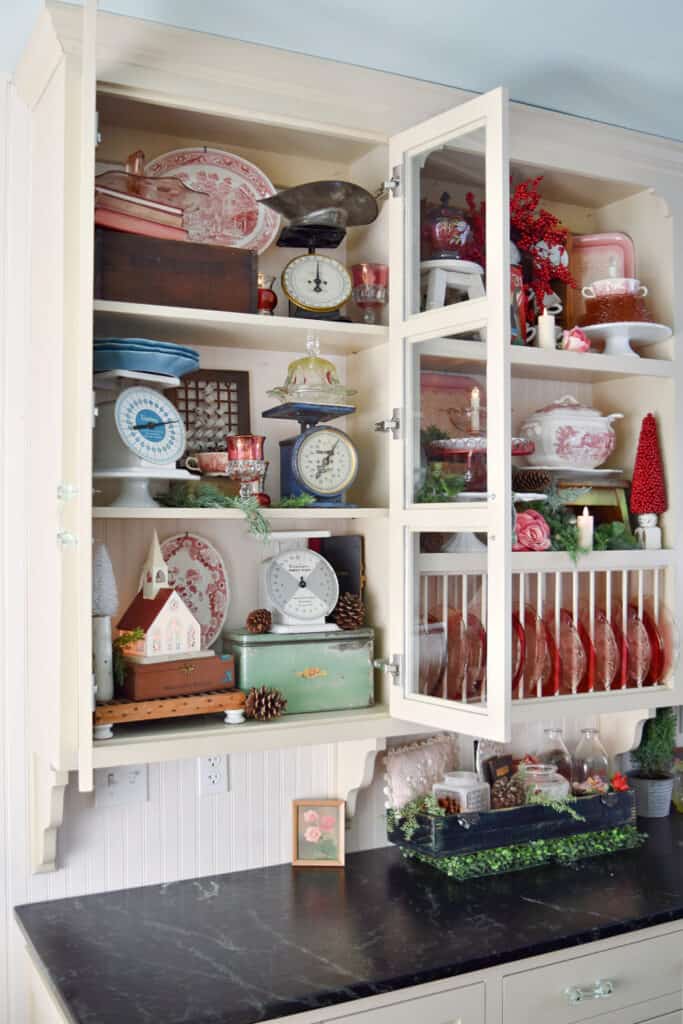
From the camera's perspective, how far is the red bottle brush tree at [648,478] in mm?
2346

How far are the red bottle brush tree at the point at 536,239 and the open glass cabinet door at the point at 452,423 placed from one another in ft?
0.98

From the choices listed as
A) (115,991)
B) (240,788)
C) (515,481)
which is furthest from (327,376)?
(115,991)

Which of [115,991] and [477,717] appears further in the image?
[477,717]

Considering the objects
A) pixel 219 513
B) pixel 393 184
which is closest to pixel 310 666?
pixel 219 513

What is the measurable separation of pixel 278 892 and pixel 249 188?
4.77ft

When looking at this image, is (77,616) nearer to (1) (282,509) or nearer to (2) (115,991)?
(1) (282,509)

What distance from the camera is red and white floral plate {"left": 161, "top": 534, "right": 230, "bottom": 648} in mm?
2111

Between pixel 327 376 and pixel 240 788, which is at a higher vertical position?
pixel 327 376

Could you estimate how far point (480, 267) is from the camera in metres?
2.04

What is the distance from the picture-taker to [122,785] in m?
2.09

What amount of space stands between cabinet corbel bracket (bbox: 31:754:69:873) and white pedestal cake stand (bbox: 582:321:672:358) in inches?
58.8

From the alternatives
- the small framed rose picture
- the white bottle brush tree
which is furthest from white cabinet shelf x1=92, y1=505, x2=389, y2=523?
the small framed rose picture

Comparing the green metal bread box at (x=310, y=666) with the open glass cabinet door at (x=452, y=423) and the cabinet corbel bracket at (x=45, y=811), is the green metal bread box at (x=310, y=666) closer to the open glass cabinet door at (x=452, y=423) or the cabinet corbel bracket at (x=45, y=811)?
the open glass cabinet door at (x=452, y=423)

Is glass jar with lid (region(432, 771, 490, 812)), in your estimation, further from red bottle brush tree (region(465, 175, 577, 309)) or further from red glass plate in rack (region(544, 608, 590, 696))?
red bottle brush tree (region(465, 175, 577, 309))
